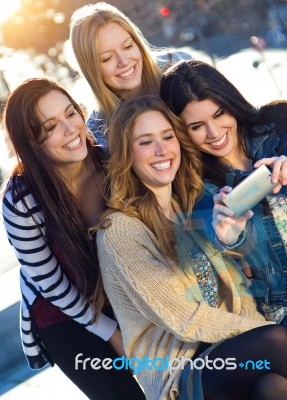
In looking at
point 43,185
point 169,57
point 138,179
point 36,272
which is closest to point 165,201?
point 138,179

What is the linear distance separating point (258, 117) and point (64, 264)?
3.15 ft

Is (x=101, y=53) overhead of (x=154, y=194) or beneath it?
overhead

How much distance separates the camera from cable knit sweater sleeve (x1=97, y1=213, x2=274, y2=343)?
260 cm

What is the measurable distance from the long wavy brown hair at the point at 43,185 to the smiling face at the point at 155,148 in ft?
1.07

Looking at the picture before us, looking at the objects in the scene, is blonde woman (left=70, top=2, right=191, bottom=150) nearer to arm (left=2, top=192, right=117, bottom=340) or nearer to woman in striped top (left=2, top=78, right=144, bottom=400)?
woman in striped top (left=2, top=78, right=144, bottom=400)

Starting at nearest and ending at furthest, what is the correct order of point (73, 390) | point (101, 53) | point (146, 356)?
point (146, 356)
point (101, 53)
point (73, 390)

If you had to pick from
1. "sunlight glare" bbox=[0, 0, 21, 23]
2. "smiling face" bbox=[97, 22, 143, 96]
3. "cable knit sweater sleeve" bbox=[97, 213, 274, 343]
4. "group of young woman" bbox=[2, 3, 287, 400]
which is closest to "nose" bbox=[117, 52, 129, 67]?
"smiling face" bbox=[97, 22, 143, 96]

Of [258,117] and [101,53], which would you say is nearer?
[258,117]

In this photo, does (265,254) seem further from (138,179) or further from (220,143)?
(138,179)

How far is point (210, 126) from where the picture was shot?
284cm

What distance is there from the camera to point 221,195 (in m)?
2.51

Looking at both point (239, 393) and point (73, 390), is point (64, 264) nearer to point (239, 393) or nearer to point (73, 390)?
point (239, 393)

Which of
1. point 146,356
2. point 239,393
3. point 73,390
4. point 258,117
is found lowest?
point 73,390

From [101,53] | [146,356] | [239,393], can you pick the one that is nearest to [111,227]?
[146,356]
